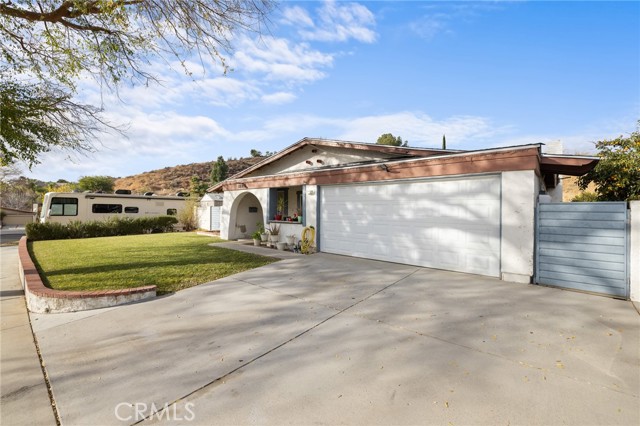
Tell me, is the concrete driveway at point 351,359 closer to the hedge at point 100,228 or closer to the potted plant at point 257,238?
the potted plant at point 257,238

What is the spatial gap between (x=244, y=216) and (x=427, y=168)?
411 inches

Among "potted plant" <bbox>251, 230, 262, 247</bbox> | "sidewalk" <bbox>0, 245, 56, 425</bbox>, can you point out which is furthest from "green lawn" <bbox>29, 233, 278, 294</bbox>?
"potted plant" <bbox>251, 230, 262, 247</bbox>

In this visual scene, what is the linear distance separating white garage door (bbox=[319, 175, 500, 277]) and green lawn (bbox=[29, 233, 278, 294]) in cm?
290

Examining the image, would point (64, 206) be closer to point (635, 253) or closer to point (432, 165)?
point (432, 165)

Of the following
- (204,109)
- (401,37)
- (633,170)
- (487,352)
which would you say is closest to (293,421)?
(487,352)

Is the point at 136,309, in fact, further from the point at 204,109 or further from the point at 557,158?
the point at 557,158

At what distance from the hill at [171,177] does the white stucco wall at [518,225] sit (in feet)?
181

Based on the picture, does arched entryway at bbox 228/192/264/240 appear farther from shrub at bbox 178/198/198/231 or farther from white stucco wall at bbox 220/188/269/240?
shrub at bbox 178/198/198/231

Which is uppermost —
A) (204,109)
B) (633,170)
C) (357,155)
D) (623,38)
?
(623,38)

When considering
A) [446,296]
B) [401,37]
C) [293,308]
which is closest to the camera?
[293,308]

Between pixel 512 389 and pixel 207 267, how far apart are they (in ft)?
23.6

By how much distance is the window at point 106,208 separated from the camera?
61.9ft

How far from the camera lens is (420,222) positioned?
25.5 feet

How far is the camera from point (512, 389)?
8.57ft
